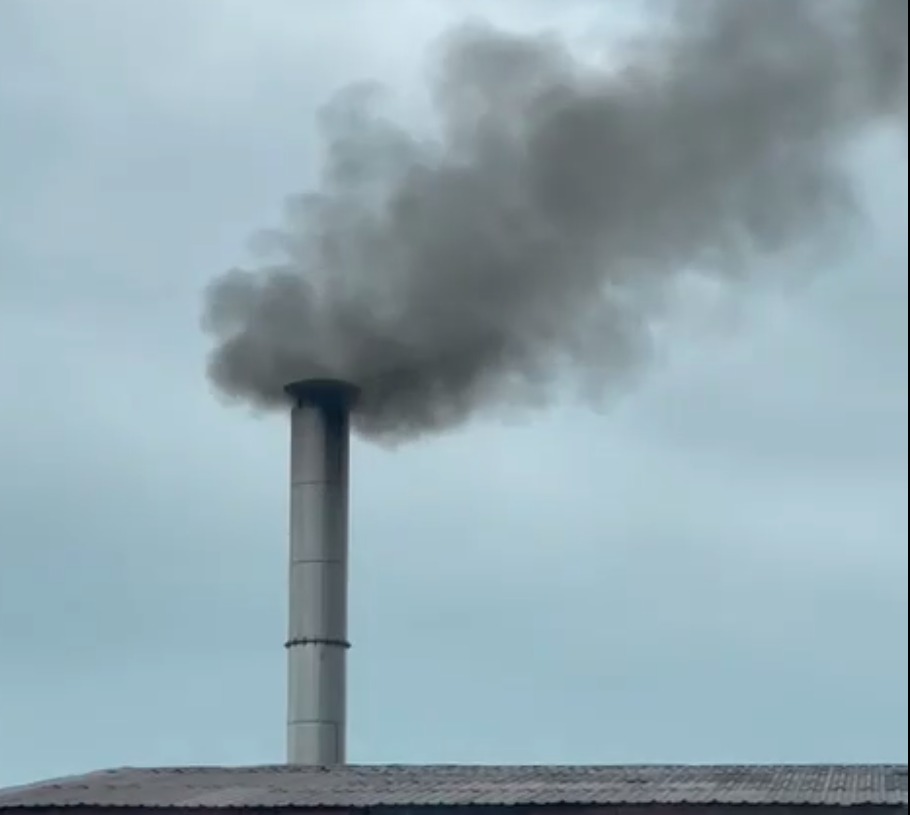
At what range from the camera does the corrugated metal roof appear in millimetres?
24156

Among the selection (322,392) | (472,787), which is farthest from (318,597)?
(472,787)

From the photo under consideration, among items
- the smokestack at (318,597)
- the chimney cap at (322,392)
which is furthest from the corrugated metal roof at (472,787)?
the chimney cap at (322,392)

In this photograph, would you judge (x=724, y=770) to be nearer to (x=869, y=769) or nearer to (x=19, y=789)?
(x=869, y=769)

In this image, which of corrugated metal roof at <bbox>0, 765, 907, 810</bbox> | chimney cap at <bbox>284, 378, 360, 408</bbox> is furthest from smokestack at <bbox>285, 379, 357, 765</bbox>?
corrugated metal roof at <bbox>0, 765, 907, 810</bbox>

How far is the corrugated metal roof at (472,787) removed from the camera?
2416 cm

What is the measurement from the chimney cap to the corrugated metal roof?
5953 mm

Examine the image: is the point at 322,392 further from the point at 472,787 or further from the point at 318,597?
the point at 472,787

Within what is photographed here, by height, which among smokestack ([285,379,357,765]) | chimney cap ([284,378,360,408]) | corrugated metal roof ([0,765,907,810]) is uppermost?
chimney cap ([284,378,360,408])

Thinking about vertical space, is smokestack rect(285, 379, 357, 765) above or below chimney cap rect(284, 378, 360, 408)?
below

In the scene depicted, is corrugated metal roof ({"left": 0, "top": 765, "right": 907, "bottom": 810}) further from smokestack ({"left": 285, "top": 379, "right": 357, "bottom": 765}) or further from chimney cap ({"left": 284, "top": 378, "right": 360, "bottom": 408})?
chimney cap ({"left": 284, "top": 378, "right": 360, "bottom": 408})

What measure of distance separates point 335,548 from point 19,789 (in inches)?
248

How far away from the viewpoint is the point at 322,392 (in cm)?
3231

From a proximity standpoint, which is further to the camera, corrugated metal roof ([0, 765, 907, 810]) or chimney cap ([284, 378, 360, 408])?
chimney cap ([284, 378, 360, 408])

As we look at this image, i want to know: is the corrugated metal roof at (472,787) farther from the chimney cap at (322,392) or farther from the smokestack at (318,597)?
the chimney cap at (322,392)
